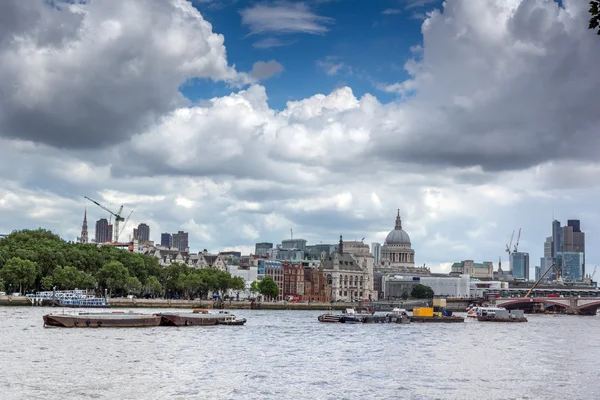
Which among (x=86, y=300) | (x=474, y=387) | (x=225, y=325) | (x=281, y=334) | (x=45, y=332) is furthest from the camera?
(x=86, y=300)

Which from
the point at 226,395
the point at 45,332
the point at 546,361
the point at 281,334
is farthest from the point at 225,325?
the point at 226,395

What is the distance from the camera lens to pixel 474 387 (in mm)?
60906

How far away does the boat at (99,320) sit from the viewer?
10788 centimetres

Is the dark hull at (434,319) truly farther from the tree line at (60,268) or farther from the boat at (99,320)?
the boat at (99,320)

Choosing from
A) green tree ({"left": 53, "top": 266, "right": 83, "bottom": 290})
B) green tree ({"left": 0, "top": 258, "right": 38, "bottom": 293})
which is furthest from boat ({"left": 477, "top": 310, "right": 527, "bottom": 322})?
green tree ({"left": 0, "top": 258, "right": 38, "bottom": 293})

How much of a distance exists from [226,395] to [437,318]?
12448 cm

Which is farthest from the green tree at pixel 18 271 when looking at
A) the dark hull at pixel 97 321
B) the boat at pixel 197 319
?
the dark hull at pixel 97 321

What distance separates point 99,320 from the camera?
4395 inches

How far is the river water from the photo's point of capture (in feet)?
184

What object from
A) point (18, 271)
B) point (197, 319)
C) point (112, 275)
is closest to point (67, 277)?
point (112, 275)

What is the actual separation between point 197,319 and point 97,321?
20809mm

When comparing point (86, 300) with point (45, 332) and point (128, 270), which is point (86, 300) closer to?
point (128, 270)

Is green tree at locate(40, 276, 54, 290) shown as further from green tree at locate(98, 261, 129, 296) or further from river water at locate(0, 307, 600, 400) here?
river water at locate(0, 307, 600, 400)

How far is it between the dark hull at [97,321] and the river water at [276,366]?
94.6 inches
